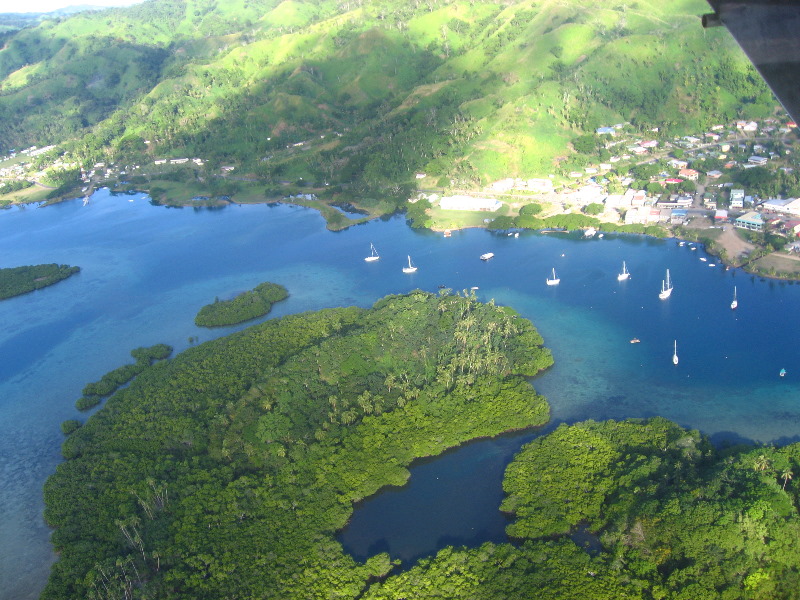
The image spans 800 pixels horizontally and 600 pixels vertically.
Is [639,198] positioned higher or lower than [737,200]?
higher

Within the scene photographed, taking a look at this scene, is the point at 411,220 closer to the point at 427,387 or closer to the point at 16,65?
the point at 427,387

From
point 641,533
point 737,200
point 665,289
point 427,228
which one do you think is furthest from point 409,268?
point 641,533

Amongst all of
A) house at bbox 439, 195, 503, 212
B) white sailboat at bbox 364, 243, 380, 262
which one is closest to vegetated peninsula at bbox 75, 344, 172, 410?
white sailboat at bbox 364, 243, 380, 262

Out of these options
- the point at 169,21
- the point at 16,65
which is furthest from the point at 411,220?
the point at 169,21

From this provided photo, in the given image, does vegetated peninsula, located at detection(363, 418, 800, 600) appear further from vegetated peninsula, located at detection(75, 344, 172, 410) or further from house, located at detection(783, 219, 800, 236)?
house, located at detection(783, 219, 800, 236)

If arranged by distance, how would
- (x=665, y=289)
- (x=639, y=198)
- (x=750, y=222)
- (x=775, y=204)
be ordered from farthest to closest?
1. (x=639, y=198)
2. (x=775, y=204)
3. (x=750, y=222)
4. (x=665, y=289)

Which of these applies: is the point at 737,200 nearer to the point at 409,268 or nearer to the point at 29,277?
the point at 409,268

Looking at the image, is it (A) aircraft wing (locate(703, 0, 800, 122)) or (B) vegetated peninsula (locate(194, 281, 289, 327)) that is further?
(B) vegetated peninsula (locate(194, 281, 289, 327))
